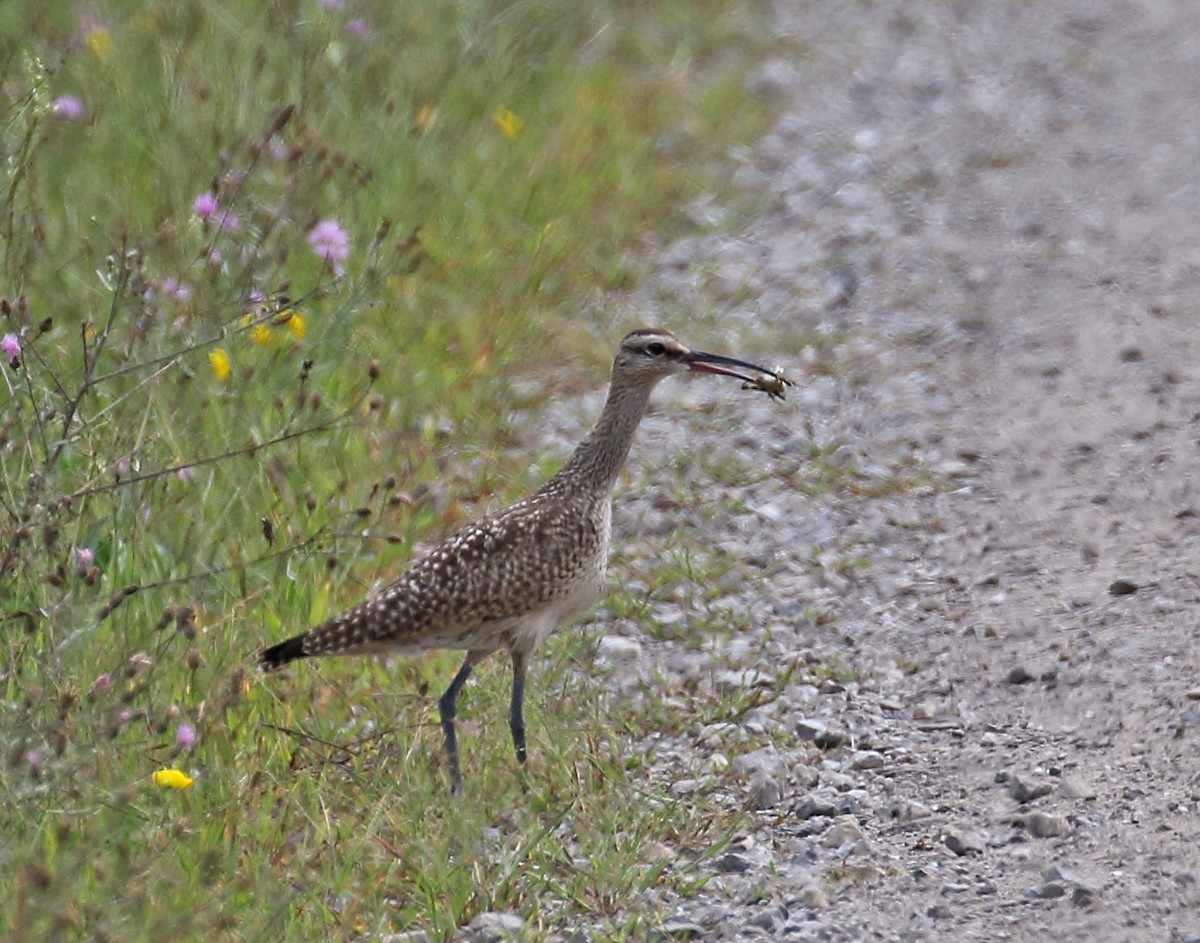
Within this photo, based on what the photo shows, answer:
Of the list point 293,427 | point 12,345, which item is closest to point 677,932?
point 12,345

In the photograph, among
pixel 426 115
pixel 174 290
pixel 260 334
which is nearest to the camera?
pixel 174 290

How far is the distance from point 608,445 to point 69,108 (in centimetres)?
238

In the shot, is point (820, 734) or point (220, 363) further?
point (220, 363)

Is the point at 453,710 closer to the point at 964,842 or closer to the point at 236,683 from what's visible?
the point at 236,683

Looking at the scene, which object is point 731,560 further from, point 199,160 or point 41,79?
point 41,79

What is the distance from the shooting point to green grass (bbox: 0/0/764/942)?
4500 millimetres

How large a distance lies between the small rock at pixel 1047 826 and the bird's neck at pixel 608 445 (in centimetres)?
163

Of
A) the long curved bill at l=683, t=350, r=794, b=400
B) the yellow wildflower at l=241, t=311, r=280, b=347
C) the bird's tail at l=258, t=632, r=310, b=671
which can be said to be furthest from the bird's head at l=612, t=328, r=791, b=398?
the bird's tail at l=258, t=632, r=310, b=671

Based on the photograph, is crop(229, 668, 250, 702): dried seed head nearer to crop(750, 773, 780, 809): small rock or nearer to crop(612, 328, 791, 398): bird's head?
crop(750, 773, 780, 809): small rock

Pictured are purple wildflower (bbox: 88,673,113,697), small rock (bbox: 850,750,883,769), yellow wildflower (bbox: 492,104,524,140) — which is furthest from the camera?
yellow wildflower (bbox: 492,104,524,140)

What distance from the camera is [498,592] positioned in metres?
5.42

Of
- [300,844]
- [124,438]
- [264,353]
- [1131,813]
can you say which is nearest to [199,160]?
[264,353]

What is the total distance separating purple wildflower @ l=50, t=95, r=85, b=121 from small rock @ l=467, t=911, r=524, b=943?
2.98m

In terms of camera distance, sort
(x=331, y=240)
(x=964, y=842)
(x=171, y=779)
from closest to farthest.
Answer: (x=171, y=779)
(x=964, y=842)
(x=331, y=240)
